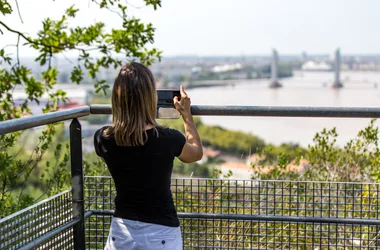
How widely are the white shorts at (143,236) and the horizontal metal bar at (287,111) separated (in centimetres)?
74

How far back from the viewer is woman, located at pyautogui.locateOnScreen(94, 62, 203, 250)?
203 cm

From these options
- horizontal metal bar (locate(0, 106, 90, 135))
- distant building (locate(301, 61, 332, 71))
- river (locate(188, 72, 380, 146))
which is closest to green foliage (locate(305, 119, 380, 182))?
horizontal metal bar (locate(0, 106, 90, 135))

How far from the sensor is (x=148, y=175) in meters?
2.04

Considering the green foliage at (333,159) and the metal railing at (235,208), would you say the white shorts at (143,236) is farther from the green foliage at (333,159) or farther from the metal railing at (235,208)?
the green foliage at (333,159)

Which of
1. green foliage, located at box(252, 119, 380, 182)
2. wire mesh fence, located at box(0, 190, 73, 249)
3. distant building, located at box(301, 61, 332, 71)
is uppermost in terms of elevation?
wire mesh fence, located at box(0, 190, 73, 249)

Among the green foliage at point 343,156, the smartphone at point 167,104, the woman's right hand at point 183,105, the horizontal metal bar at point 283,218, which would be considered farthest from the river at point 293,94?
the woman's right hand at point 183,105

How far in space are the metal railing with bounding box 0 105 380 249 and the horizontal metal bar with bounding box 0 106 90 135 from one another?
0.01 m

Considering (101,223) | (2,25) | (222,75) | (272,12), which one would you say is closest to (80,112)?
(101,223)

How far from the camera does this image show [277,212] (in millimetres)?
3121

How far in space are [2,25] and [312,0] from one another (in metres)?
64.8

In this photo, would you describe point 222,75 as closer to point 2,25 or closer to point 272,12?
point 272,12

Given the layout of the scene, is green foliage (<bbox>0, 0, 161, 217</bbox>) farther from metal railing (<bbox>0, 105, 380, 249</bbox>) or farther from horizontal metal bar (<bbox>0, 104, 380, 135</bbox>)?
horizontal metal bar (<bbox>0, 104, 380, 135</bbox>)

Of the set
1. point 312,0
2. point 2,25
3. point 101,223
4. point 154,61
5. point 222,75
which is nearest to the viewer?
point 101,223

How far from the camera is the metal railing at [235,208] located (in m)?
2.65
